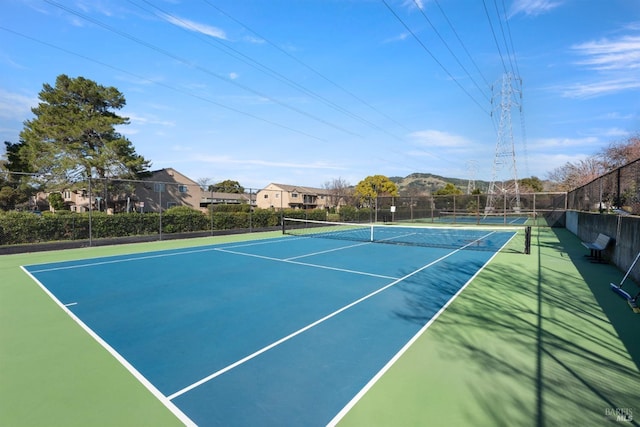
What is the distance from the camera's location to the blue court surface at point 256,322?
3086 millimetres

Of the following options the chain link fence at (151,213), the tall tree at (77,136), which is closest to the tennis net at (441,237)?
the chain link fence at (151,213)

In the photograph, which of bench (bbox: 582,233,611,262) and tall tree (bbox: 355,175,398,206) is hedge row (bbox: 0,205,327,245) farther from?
tall tree (bbox: 355,175,398,206)

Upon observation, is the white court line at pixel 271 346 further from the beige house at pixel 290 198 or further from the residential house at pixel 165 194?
the beige house at pixel 290 198

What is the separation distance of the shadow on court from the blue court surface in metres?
0.57

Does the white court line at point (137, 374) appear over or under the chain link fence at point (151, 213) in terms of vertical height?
under

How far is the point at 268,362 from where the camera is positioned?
3.73m

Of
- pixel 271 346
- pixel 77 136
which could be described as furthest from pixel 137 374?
pixel 77 136

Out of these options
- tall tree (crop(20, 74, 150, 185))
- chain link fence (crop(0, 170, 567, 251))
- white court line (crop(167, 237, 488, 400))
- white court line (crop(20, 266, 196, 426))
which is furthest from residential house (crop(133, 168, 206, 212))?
white court line (crop(167, 237, 488, 400))

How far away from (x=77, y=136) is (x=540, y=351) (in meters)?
34.7

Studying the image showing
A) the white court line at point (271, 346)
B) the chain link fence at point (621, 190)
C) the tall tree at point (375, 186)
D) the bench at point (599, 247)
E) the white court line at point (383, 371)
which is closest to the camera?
the white court line at point (383, 371)

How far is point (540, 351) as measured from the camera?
159 inches

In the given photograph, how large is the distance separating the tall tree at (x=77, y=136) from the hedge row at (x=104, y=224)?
13.7m

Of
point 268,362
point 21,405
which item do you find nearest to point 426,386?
point 268,362

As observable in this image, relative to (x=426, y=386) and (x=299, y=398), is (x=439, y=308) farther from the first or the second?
(x=299, y=398)
